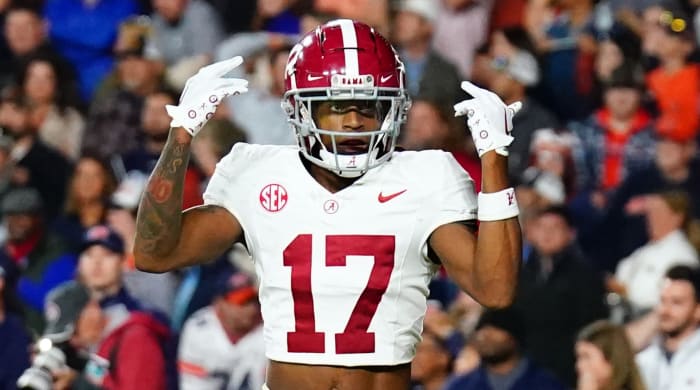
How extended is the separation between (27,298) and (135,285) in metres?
0.65

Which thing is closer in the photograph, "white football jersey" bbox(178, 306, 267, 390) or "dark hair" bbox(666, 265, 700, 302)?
"dark hair" bbox(666, 265, 700, 302)

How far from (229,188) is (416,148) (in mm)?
3627

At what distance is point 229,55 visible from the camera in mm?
9008

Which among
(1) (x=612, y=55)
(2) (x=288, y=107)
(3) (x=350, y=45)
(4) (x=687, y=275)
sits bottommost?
(4) (x=687, y=275)

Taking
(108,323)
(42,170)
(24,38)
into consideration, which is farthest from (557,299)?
(24,38)

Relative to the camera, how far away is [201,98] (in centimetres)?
419

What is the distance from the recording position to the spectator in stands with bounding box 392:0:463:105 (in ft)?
27.9

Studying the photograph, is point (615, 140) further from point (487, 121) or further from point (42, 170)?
point (487, 121)

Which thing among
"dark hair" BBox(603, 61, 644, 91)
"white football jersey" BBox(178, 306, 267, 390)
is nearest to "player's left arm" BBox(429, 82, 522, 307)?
"white football jersey" BBox(178, 306, 267, 390)

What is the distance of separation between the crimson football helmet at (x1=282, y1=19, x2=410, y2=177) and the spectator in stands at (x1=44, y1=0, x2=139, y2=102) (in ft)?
17.7

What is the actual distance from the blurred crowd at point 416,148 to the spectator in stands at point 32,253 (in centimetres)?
1

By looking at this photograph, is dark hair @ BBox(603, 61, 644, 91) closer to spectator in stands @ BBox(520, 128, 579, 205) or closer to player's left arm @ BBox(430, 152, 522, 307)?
spectator in stands @ BBox(520, 128, 579, 205)

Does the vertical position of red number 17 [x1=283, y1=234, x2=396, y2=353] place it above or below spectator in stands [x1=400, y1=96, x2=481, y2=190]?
above

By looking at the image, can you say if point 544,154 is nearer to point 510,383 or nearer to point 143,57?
point 510,383
